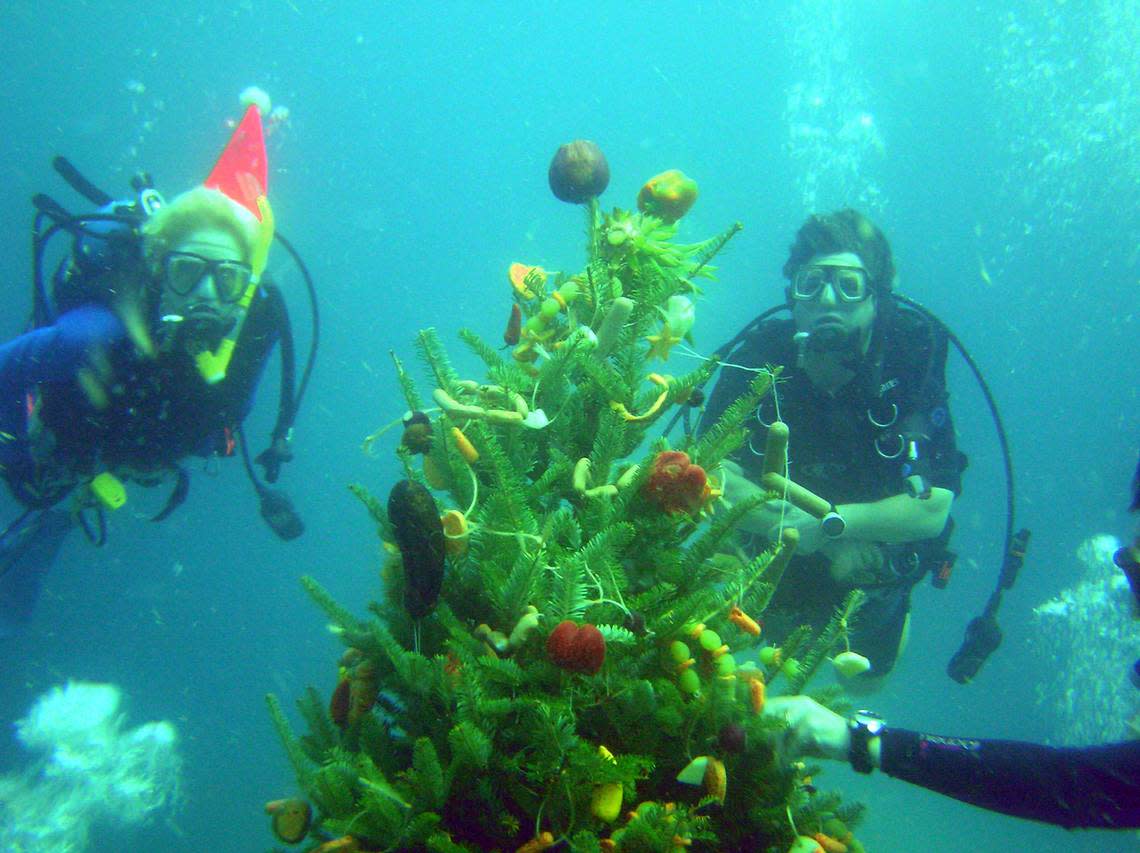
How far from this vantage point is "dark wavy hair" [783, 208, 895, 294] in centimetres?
444

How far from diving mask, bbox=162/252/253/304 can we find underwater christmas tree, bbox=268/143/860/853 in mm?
3921

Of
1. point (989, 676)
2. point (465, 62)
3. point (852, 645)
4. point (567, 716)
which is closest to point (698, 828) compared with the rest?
point (567, 716)

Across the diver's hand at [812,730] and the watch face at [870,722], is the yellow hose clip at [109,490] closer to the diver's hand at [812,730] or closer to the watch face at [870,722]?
the diver's hand at [812,730]

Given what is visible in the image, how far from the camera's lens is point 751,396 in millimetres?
1994

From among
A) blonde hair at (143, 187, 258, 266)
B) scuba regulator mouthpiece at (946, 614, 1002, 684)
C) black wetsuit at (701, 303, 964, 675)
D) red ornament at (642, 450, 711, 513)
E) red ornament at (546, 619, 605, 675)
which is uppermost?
black wetsuit at (701, 303, 964, 675)

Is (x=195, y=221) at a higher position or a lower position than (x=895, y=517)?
lower

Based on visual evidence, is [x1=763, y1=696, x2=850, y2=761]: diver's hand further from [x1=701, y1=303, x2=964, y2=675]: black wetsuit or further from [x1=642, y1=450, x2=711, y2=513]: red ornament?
[x1=701, y1=303, x2=964, y2=675]: black wetsuit

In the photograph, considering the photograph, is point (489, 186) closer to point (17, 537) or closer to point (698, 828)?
point (17, 537)

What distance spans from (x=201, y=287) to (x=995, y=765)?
226 inches

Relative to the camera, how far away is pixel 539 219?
86.0 meters

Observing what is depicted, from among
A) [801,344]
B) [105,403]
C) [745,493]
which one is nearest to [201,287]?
[105,403]

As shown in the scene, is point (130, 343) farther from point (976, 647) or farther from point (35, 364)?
point (976, 647)

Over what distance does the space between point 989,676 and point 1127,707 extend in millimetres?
9247

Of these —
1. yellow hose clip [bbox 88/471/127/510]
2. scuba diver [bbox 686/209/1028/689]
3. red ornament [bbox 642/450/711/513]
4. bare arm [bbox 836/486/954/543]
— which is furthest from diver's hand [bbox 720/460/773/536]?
yellow hose clip [bbox 88/471/127/510]
